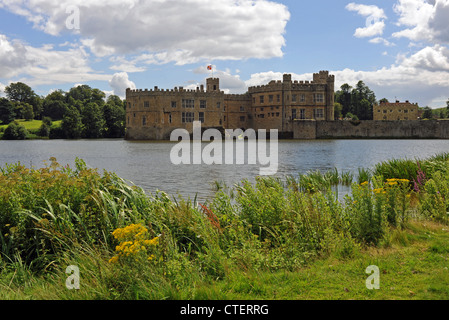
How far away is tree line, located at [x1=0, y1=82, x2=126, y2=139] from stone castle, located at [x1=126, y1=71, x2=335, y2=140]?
18.3 meters

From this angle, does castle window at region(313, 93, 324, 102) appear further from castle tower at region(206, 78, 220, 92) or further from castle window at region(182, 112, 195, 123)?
castle window at region(182, 112, 195, 123)

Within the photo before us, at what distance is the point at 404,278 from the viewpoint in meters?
5.62

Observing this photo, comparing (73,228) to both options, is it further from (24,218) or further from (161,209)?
(161,209)

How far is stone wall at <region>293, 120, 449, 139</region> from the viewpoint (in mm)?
67137

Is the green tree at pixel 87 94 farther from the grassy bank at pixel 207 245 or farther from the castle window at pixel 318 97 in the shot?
the grassy bank at pixel 207 245

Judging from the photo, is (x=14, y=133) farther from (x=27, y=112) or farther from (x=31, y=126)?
(x=27, y=112)

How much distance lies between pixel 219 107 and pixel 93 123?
29.2 metres

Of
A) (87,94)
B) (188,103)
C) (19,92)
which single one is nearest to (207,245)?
(188,103)

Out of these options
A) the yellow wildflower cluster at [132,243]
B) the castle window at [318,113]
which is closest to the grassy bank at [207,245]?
the yellow wildflower cluster at [132,243]

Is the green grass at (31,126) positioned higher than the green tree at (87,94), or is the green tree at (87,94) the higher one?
the green tree at (87,94)

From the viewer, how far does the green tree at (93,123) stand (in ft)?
270

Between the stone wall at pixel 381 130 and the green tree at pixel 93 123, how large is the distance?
128 feet

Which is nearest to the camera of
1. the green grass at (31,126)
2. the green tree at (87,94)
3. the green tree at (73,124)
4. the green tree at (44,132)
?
the green tree at (73,124)

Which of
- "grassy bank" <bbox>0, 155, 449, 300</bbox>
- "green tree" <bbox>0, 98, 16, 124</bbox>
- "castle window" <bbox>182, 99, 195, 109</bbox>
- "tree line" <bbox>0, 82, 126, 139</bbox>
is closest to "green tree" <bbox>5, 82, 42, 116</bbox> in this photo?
"tree line" <bbox>0, 82, 126, 139</bbox>
